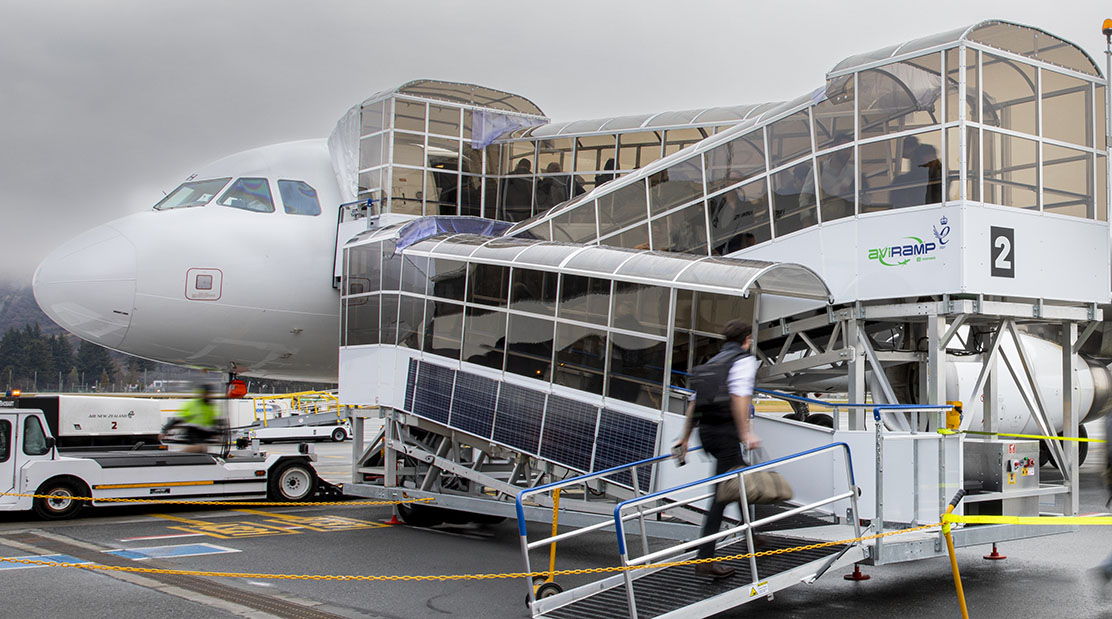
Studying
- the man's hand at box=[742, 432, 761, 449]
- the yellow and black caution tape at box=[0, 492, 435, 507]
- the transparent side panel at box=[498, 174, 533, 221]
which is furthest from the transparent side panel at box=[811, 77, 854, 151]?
the transparent side panel at box=[498, 174, 533, 221]

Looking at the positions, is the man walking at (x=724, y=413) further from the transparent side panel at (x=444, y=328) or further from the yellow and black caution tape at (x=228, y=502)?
the yellow and black caution tape at (x=228, y=502)

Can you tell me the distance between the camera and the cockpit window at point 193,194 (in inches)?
626

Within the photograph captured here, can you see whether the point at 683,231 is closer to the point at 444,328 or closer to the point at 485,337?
the point at 485,337

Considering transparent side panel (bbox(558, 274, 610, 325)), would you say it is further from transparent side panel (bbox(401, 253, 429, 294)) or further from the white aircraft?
the white aircraft

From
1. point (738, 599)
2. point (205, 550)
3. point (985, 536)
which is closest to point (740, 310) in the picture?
point (985, 536)

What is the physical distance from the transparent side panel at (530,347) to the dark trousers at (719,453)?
4094 millimetres

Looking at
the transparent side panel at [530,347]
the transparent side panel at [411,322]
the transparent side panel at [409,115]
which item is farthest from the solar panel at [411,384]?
the transparent side panel at [409,115]

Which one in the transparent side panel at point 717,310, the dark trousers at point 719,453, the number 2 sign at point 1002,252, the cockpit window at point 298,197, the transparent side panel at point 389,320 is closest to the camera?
the dark trousers at point 719,453

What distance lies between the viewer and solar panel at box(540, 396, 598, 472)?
1084 centimetres

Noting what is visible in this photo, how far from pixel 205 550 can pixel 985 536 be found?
8.78 metres

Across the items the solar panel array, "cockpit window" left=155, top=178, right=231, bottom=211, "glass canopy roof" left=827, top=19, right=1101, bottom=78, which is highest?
"glass canopy roof" left=827, top=19, right=1101, bottom=78

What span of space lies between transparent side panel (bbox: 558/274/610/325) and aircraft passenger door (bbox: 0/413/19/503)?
9.09 meters

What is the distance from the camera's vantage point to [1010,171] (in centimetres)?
980

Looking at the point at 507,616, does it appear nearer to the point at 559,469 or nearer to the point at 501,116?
the point at 559,469
